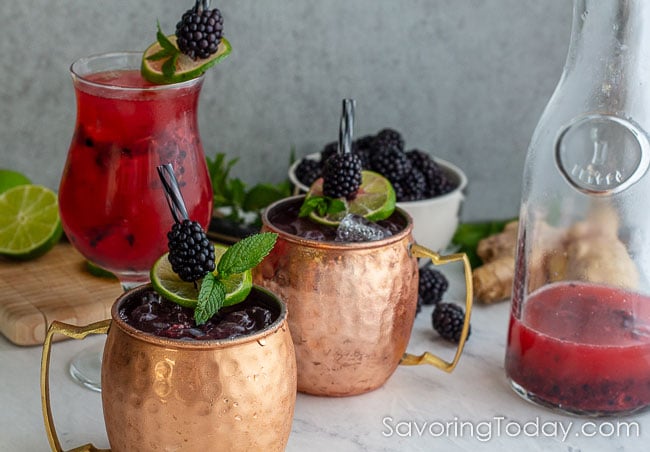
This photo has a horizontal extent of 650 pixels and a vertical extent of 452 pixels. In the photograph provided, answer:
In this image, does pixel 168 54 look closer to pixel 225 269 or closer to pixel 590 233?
pixel 225 269

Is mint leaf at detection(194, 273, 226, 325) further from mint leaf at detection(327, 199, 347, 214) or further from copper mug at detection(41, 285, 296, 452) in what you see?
mint leaf at detection(327, 199, 347, 214)

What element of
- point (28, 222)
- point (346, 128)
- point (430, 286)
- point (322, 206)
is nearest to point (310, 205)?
point (322, 206)

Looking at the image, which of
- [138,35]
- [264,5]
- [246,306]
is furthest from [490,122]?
[246,306]

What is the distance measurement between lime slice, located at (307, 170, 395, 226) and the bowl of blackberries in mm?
300

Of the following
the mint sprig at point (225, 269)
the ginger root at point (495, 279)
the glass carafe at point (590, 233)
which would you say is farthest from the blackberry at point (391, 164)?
the mint sprig at point (225, 269)

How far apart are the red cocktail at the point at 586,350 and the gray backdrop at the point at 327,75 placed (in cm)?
84

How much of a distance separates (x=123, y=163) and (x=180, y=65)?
0.16 m

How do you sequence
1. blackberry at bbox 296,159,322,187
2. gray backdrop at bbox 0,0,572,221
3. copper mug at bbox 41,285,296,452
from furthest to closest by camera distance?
gray backdrop at bbox 0,0,572,221 → blackberry at bbox 296,159,322,187 → copper mug at bbox 41,285,296,452

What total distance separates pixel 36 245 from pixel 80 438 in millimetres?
532

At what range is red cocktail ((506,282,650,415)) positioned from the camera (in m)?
1.21

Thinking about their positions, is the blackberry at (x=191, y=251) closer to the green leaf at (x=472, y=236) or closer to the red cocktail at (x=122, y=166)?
the red cocktail at (x=122, y=166)

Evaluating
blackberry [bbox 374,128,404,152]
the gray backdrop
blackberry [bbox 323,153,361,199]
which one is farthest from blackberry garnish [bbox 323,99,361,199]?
the gray backdrop

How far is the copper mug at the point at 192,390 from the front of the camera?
→ 931mm

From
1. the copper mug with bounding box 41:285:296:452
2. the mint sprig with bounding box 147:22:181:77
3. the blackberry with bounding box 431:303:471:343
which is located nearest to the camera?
the copper mug with bounding box 41:285:296:452
